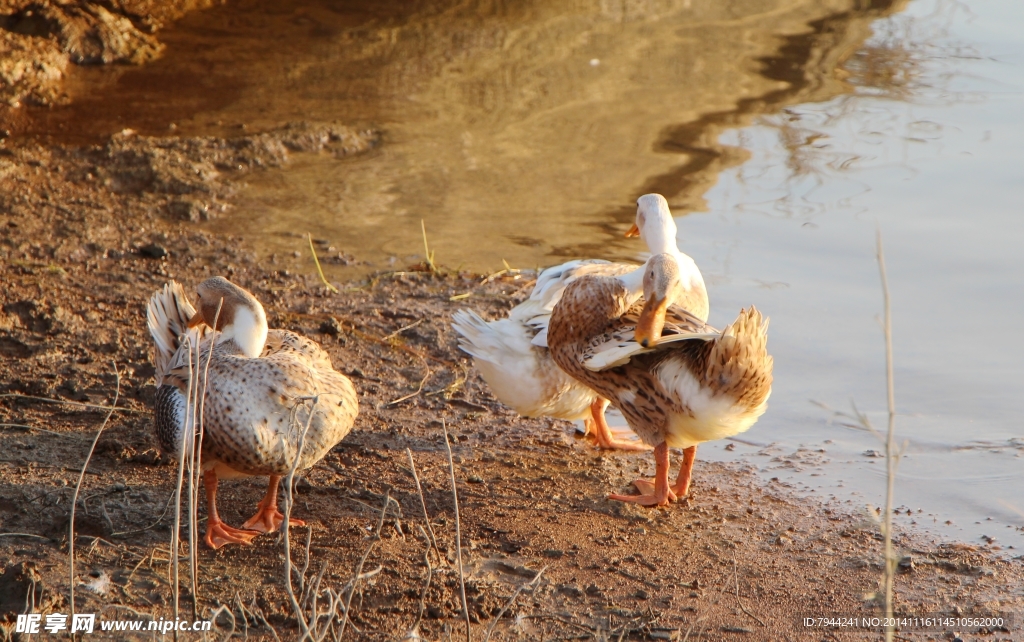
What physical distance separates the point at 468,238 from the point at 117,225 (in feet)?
6.96

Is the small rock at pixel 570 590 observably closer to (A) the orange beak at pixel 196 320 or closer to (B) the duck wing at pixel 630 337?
(B) the duck wing at pixel 630 337

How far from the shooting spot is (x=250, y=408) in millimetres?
3393

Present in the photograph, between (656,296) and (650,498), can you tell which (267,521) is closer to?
(650,498)

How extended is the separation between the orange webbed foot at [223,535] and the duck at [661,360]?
1.42 metres

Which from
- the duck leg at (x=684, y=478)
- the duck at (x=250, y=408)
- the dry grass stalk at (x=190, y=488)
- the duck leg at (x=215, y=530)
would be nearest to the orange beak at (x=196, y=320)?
the duck at (x=250, y=408)

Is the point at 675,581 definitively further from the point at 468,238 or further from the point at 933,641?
the point at 468,238

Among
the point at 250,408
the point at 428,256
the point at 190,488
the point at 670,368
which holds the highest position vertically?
the point at 190,488

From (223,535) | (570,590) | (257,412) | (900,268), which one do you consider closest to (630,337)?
(570,590)

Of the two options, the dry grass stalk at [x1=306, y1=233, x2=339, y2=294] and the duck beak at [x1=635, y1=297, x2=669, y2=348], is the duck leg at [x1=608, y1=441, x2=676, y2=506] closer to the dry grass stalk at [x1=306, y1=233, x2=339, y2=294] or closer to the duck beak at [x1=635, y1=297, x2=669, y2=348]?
the duck beak at [x1=635, y1=297, x2=669, y2=348]

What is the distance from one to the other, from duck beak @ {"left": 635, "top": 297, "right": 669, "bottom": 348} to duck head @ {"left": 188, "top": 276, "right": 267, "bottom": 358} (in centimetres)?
144

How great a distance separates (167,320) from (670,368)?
2.05 metres

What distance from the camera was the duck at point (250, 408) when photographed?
3.38 metres

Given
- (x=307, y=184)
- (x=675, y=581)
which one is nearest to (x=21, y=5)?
(x=307, y=184)

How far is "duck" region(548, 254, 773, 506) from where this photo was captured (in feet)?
11.9
